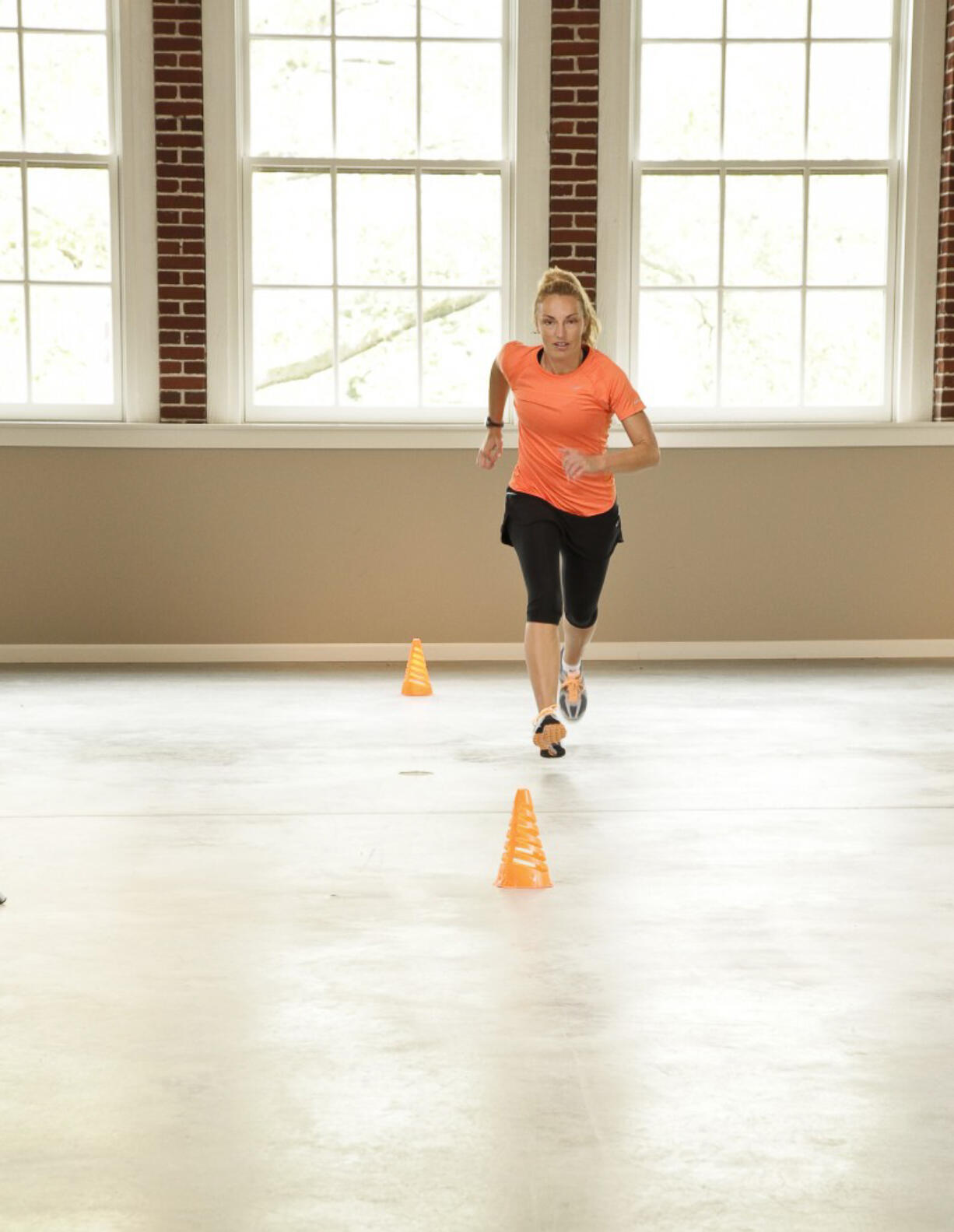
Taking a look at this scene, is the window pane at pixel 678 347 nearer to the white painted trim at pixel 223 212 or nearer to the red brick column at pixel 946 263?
the red brick column at pixel 946 263

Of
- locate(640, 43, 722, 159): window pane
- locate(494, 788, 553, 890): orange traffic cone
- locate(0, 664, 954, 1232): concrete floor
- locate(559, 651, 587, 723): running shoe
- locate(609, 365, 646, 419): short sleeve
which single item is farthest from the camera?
locate(640, 43, 722, 159): window pane

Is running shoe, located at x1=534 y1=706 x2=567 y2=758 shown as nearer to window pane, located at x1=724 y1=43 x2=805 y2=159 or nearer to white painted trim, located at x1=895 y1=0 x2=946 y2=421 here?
white painted trim, located at x1=895 y1=0 x2=946 y2=421

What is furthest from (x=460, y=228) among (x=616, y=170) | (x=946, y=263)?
(x=946, y=263)

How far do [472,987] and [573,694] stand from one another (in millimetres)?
3209

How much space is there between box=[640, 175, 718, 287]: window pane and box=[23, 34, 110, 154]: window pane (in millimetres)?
3021

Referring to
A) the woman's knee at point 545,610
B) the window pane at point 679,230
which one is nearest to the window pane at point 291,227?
the window pane at point 679,230

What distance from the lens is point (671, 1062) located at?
279 cm

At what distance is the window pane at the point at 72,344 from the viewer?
8.67 metres

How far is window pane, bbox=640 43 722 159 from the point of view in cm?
873

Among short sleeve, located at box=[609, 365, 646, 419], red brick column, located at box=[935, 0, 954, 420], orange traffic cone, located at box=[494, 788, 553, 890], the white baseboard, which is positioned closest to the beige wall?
the white baseboard

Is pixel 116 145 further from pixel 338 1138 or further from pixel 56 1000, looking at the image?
pixel 338 1138

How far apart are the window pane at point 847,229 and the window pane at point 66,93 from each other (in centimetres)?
397

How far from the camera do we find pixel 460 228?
878 centimetres

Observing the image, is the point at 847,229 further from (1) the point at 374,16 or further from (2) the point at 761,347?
(1) the point at 374,16
